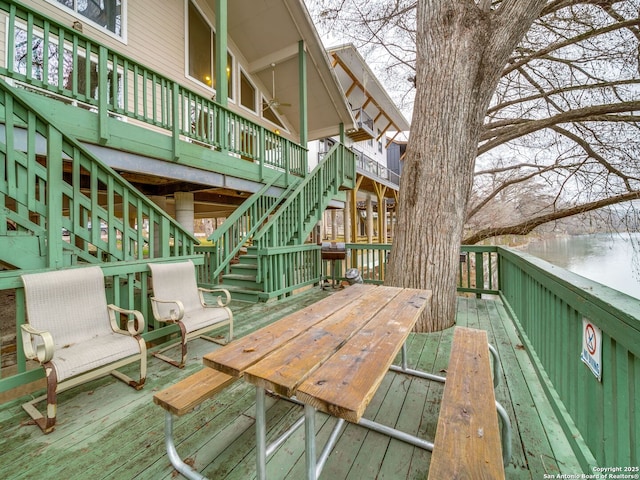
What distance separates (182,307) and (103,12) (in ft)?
21.0

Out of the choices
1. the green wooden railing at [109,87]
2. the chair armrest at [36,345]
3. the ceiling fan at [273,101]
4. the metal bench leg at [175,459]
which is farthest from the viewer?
the ceiling fan at [273,101]

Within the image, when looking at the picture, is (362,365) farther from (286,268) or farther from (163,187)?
(163,187)

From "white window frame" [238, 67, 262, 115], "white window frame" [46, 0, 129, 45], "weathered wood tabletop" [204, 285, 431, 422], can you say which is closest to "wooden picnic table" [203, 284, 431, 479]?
"weathered wood tabletop" [204, 285, 431, 422]

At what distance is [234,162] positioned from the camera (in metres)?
5.36

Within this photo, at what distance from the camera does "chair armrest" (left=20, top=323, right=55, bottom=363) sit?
1881mm

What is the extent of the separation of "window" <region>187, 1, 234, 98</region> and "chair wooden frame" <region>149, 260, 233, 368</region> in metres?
5.71

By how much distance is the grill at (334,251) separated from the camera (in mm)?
5962

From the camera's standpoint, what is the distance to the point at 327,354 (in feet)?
4.44

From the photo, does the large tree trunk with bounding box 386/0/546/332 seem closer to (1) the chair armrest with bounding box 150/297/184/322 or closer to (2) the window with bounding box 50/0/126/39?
(1) the chair armrest with bounding box 150/297/184/322

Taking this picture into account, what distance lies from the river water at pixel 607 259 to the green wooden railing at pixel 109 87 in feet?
21.0

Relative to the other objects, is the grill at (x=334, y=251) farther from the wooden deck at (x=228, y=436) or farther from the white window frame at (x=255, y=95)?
the white window frame at (x=255, y=95)

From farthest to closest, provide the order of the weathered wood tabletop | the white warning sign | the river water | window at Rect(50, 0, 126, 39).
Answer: the river water, window at Rect(50, 0, 126, 39), the white warning sign, the weathered wood tabletop

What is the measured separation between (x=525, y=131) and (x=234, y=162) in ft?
18.4

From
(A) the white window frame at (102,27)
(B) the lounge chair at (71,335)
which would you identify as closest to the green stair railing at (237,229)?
→ (B) the lounge chair at (71,335)
